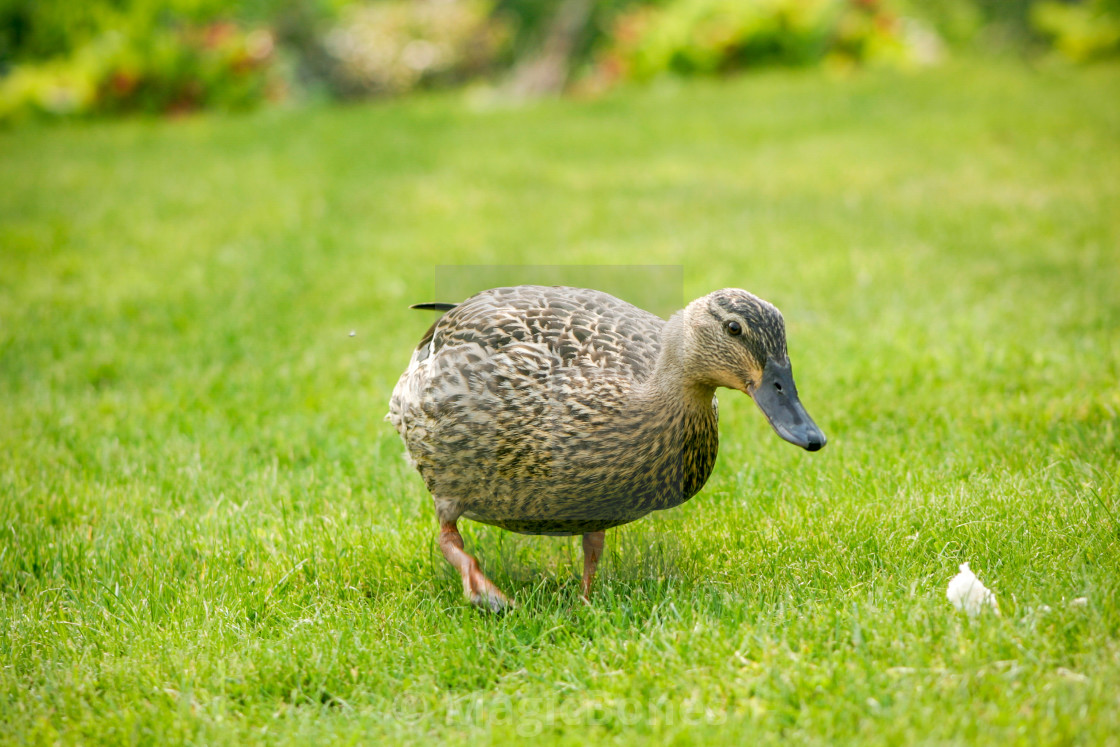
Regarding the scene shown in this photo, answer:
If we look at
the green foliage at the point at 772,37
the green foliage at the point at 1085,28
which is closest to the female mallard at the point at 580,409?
the green foliage at the point at 772,37

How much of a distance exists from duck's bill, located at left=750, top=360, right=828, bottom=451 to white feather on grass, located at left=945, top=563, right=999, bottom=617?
70 centimetres

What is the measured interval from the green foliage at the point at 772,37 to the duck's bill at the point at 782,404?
12.5 metres

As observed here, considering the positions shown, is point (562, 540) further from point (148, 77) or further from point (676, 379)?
point (148, 77)

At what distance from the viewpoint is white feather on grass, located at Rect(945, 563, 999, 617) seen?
292 centimetres

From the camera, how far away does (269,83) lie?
14594 millimetres

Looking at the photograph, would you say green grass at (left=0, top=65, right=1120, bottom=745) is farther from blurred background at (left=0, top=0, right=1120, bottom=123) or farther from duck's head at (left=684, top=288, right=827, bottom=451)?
blurred background at (left=0, top=0, right=1120, bottom=123)

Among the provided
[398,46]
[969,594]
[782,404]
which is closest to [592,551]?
[782,404]

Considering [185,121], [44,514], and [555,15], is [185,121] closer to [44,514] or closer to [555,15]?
[555,15]

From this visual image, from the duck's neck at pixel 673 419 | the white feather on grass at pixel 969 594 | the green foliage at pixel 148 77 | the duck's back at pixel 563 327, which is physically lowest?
the white feather on grass at pixel 969 594

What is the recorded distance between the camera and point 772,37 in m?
14.4

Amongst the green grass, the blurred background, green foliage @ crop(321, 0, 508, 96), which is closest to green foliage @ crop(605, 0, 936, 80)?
the blurred background

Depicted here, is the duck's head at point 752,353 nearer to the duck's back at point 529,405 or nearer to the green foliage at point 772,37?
the duck's back at point 529,405

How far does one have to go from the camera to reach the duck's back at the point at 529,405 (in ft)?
10.3

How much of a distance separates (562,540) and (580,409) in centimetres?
110
